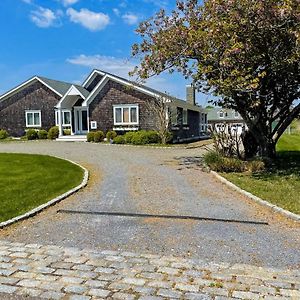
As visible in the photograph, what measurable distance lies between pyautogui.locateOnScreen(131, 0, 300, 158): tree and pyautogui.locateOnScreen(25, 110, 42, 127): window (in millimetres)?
21835

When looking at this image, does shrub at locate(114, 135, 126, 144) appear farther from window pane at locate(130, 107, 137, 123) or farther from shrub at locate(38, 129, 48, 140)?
shrub at locate(38, 129, 48, 140)

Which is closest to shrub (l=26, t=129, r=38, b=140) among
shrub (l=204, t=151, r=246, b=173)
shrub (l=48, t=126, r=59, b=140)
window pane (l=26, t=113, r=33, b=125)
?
shrub (l=48, t=126, r=59, b=140)

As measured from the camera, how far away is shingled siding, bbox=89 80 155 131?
27500 mm

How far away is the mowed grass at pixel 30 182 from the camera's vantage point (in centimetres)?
756

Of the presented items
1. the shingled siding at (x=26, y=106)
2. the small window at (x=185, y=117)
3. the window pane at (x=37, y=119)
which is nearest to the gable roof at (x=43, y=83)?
the shingled siding at (x=26, y=106)

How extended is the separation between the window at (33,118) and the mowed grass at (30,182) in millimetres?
19170

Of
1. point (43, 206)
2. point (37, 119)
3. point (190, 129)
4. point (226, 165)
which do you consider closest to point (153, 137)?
point (190, 129)

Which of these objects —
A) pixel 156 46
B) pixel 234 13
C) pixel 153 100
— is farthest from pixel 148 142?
pixel 234 13

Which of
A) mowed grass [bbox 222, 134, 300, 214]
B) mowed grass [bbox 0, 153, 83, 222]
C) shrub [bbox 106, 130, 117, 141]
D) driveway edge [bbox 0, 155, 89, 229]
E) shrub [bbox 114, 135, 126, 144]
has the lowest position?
mowed grass [bbox 222, 134, 300, 214]

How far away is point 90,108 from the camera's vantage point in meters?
29.5

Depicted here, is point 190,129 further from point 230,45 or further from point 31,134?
point 230,45

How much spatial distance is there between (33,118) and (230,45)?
2639 centimetres

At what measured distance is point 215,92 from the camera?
39.7 feet

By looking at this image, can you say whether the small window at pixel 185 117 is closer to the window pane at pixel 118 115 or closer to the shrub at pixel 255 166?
the window pane at pixel 118 115
